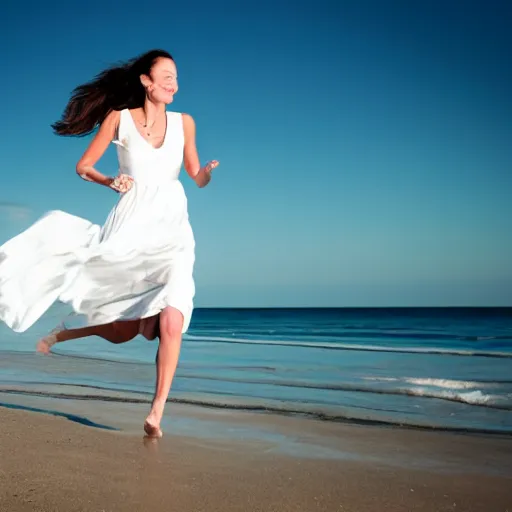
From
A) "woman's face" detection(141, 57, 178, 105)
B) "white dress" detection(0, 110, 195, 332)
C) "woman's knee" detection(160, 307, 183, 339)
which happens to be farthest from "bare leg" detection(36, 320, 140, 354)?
"woman's face" detection(141, 57, 178, 105)

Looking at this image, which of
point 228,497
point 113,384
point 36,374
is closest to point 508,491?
point 228,497

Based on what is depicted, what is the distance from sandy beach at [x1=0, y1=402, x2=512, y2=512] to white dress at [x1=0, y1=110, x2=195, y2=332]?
28.4 inches

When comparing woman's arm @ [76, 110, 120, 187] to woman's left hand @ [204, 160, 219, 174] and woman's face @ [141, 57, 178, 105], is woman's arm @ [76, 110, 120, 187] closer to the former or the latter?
woman's face @ [141, 57, 178, 105]

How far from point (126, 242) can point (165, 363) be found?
2.50ft

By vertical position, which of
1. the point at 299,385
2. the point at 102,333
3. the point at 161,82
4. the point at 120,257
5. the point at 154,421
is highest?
→ the point at 161,82

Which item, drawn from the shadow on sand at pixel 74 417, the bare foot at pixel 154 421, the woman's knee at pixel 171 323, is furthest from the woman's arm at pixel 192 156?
the shadow on sand at pixel 74 417

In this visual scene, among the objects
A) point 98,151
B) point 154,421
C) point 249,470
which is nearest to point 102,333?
point 154,421

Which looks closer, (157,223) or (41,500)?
(41,500)

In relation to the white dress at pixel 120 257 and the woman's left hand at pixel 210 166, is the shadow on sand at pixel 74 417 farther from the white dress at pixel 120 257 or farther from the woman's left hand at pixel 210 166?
the woman's left hand at pixel 210 166

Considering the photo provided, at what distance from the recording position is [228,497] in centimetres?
274

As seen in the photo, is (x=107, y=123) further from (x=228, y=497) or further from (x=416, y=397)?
(x=416, y=397)

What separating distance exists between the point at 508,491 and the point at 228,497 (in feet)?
4.45

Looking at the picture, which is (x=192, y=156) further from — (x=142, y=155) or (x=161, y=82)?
(x=161, y=82)

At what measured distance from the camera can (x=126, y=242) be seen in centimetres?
410
